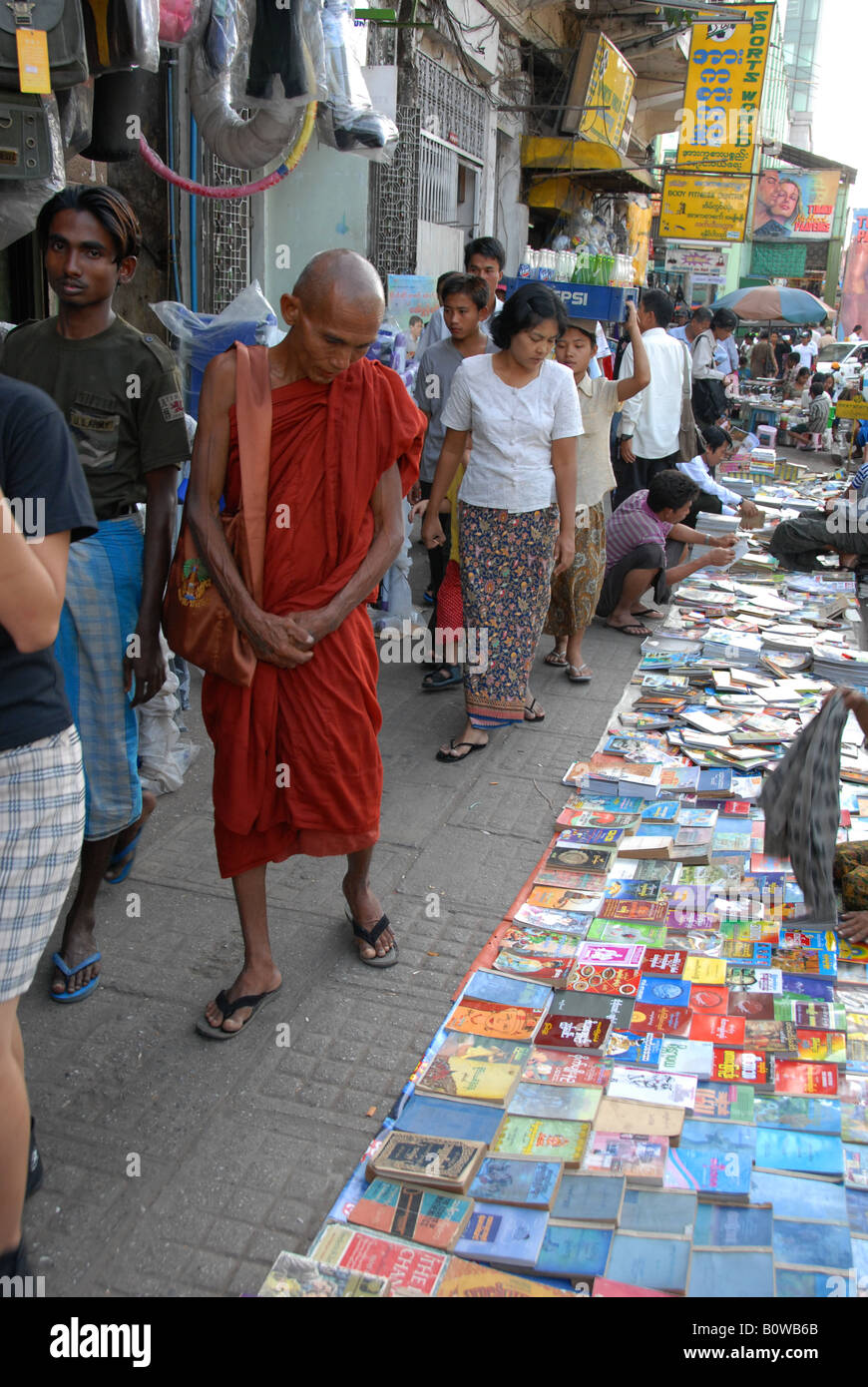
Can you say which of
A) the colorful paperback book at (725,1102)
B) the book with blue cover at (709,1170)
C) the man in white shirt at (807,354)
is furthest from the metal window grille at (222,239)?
the man in white shirt at (807,354)

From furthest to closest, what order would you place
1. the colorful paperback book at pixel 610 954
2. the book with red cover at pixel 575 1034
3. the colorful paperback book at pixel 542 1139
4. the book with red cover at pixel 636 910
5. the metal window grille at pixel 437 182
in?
the metal window grille at pixel 437 182 < the book with red cover at pixel 636 910 < the colorful paperback book at pixel 610 954 < the book with red cover at pixel 575 1034 < the colorful paperback book at pixel 542 1139

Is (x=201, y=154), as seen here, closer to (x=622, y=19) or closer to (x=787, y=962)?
(x=787, y=962)

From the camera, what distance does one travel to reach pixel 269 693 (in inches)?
100

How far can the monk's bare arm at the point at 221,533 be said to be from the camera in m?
2.42

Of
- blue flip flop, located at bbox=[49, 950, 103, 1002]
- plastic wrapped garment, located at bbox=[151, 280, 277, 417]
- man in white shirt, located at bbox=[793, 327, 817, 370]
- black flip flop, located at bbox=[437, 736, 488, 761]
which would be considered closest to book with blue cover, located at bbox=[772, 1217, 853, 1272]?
blue flip flop, located at bbox=[49, 950, 103, 1002]

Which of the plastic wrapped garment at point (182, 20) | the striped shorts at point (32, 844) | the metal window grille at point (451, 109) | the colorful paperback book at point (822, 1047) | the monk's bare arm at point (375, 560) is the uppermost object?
the metal window grille at point (451, 109)

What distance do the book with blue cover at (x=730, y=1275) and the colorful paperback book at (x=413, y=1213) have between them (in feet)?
1.38

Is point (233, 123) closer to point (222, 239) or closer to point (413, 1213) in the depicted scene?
point (222, 239)

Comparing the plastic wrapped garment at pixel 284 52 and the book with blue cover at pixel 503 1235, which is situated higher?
the plastic wrapped garment at pixel 284 52

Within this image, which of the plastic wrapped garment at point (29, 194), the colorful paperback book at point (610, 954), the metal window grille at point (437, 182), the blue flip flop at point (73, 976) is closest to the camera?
the blue flip flop at point (73, 976)

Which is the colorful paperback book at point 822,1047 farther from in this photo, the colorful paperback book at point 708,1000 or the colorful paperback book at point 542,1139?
the colorful paperback book at point 542,1139

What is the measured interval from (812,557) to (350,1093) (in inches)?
241

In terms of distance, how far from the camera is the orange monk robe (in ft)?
8.21

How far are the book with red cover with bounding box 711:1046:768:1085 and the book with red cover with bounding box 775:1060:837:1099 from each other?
0.03m
